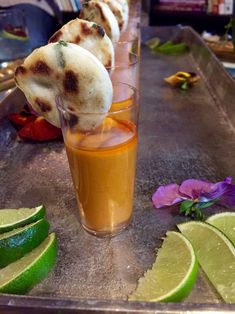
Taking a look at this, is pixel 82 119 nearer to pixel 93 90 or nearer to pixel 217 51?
pixel 93 90

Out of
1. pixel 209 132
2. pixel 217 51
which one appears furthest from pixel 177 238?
pixel 217 51

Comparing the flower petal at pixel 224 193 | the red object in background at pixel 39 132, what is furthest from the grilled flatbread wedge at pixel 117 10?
the flower petal at pixel 224 193

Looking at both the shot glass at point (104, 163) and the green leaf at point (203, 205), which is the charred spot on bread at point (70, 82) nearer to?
the shot glass at point (104, 163)

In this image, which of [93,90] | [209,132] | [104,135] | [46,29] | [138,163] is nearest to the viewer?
[93,90]

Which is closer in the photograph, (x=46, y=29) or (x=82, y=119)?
(x=82, y=119)

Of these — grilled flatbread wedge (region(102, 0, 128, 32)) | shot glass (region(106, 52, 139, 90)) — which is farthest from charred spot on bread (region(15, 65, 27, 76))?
grilled flatbread wedge (region(102, 0, 128, 32))

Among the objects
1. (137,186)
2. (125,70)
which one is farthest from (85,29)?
(137,186)

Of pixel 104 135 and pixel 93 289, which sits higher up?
pixel 104 135

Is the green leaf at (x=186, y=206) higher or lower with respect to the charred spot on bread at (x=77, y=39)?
lower
